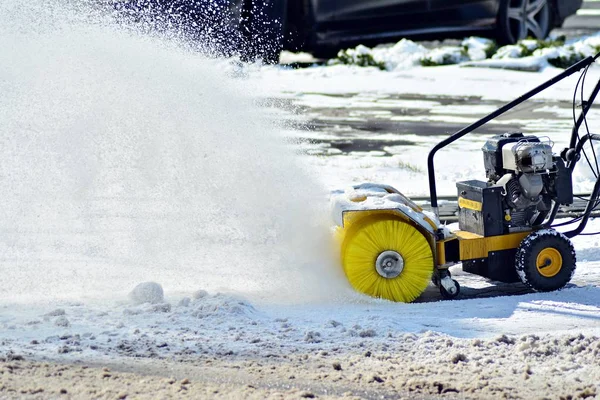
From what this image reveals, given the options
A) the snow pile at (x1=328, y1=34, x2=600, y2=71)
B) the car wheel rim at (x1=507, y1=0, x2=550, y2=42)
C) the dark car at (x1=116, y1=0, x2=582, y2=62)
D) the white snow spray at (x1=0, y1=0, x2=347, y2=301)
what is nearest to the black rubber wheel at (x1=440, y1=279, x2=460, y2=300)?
the white snow spray at (x1=0, y1=0, x2=347, y2=301)

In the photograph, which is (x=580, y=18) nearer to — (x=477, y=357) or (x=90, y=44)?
(x=90, y=44)

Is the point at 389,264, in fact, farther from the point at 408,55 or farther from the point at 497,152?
the point at 408,55

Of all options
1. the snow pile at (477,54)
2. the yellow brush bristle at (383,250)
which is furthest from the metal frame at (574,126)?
the snow pile at (477,54)

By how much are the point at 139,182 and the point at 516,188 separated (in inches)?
134

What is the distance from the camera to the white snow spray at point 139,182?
648 cm

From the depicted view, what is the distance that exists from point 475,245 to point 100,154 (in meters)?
2.89

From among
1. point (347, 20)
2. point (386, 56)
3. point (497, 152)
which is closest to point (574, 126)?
point (497, 152)

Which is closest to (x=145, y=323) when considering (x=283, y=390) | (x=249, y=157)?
(x=283, y=390)

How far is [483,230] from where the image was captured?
625 centimetres

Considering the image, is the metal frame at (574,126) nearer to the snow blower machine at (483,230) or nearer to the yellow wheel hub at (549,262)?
the snow blower machine at (483,230)

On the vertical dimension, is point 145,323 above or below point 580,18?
below

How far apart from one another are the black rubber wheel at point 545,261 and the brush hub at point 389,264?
2.42 feet

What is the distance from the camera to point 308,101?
14.2m

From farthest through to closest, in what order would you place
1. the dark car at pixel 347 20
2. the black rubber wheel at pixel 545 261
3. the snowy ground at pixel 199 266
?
the dark car at pixel 347 20 < the black rubber wheel at pixel 545 261 < the snowy ground at pixel 199 266
